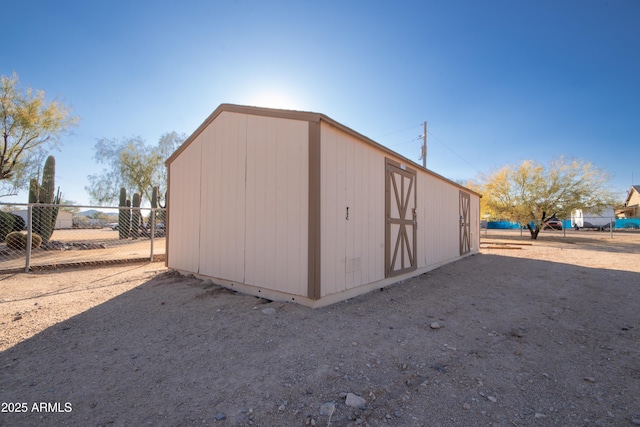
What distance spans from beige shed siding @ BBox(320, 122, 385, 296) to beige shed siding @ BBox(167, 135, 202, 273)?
323 centimetres

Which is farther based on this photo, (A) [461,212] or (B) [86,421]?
(A) [461,212]

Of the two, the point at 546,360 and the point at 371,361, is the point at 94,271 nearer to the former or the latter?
the point at 371,361

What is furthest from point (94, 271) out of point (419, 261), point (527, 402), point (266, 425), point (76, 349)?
point (527, 402)

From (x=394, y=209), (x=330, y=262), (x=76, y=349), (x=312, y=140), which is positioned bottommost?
(x=76, y=349)

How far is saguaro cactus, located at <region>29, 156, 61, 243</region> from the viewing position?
471 inches

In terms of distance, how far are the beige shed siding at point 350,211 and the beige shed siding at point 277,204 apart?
0.33m

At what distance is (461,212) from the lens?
10.6 meters

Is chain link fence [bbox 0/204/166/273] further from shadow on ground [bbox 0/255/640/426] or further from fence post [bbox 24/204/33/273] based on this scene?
A: shadow on ground [bbox 0/255/640/426]

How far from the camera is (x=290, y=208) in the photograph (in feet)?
14.3

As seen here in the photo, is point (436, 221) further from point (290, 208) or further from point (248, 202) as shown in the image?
point (248, 202)

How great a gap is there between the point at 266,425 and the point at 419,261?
611 centimetres

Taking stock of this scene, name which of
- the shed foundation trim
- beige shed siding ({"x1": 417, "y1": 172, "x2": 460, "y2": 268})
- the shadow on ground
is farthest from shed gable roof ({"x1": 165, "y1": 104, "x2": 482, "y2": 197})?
the shadow on ground

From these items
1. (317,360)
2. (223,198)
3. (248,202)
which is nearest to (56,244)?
(223,198)

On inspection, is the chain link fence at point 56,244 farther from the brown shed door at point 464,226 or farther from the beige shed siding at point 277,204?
the brown shed door at point 464,226
